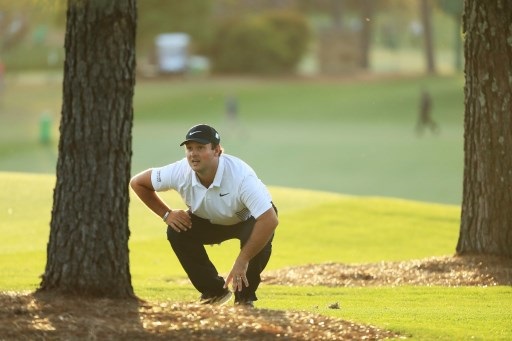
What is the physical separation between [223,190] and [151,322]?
63.5 inches

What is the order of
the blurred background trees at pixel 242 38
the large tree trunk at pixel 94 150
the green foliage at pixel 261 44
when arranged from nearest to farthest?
the large tree trunk at pixel 94 150 → the green foliage at pixel 261 44 → the blurred background trees at pixel 242 38

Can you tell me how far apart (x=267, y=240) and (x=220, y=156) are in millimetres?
713

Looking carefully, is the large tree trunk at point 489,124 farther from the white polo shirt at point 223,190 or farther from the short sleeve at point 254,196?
the short sleeve at point 254,196

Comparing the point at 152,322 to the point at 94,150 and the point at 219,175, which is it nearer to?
the point at 94,150

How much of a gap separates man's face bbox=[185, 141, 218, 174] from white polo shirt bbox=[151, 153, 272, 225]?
0.31ft

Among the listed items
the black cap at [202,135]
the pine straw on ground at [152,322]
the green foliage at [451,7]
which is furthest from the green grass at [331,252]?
the green foliage at [451,7]

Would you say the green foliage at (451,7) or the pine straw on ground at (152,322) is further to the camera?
the green foliage at (451,7)

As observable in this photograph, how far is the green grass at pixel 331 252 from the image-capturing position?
9086mm

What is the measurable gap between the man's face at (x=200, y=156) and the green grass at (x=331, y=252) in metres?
1.13

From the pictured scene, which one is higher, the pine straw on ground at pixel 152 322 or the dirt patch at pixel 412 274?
the pine straw on ground at pixel 152 322

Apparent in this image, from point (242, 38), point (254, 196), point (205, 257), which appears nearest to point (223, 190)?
point (254, 196)

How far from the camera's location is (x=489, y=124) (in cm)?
1303

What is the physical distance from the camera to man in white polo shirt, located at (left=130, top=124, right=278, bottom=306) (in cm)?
910

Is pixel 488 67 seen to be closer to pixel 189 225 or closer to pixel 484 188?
pixel 484 188
